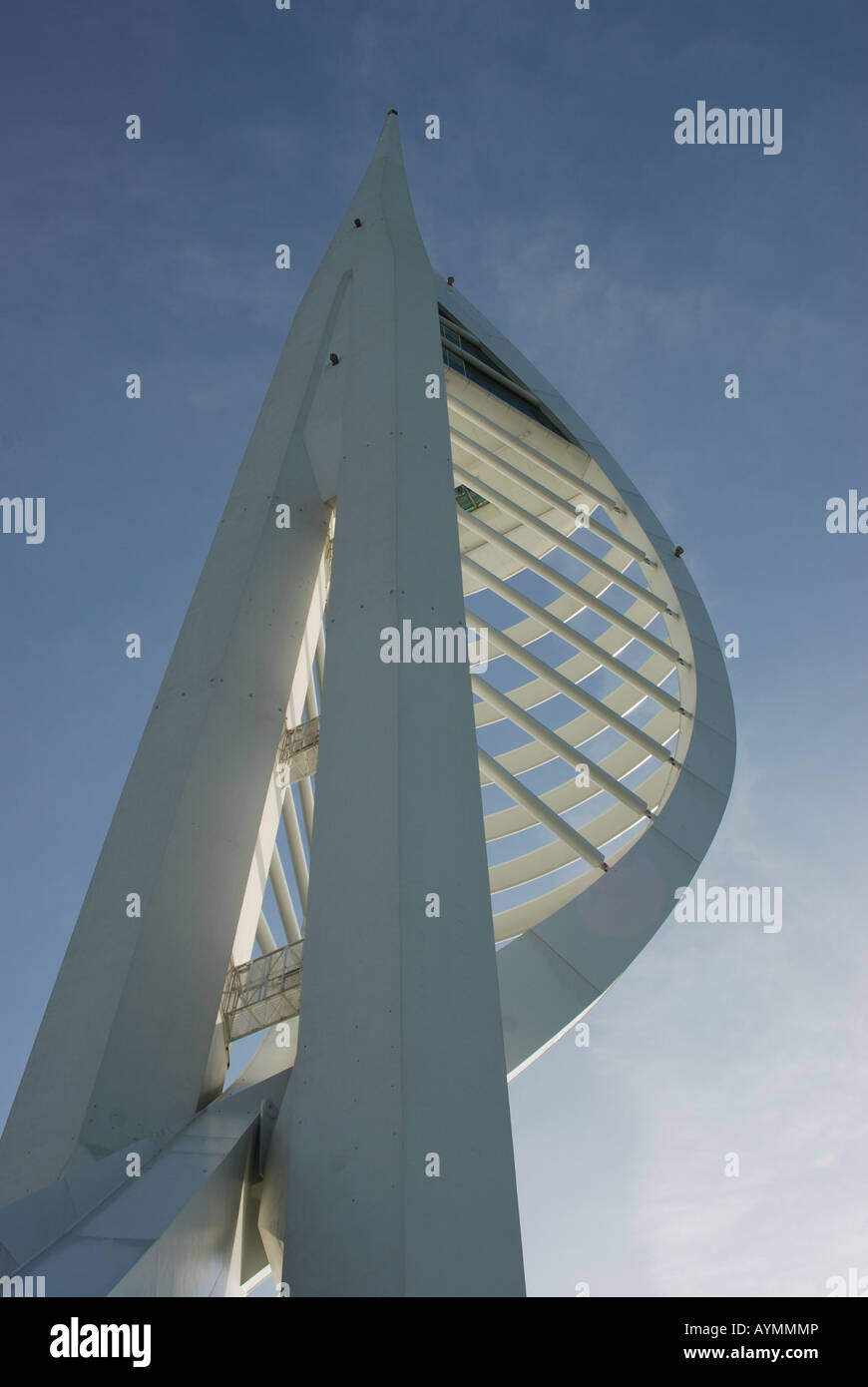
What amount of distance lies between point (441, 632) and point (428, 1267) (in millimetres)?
3312

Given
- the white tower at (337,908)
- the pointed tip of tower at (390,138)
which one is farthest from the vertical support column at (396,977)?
the pointed tip of tower at (390,138)

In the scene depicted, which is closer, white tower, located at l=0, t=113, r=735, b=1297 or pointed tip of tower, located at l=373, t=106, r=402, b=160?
white tower, located at l=0, t=113, r=735, b=1297

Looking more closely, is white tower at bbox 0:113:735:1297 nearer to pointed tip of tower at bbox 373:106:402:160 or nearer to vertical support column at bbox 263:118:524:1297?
vertical support column at bbox 263:118:524:1297

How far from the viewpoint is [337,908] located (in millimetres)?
4969

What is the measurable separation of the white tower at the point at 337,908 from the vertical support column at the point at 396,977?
0.5 inches

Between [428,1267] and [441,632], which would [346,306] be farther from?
[428,1267]

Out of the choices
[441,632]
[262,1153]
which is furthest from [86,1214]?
[441,632]

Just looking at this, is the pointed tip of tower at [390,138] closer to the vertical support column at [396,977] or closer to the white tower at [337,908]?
the white tower at [337,908]

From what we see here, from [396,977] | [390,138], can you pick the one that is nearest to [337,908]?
[396,977]

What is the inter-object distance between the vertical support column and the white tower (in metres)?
0.01

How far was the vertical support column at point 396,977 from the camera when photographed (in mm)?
3973

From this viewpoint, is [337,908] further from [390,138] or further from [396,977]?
[390,138]

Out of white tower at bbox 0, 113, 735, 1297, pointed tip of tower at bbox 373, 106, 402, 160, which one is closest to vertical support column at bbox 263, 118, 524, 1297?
white tower at bbox 0, 113, 735, 1297

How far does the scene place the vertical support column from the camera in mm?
3973
